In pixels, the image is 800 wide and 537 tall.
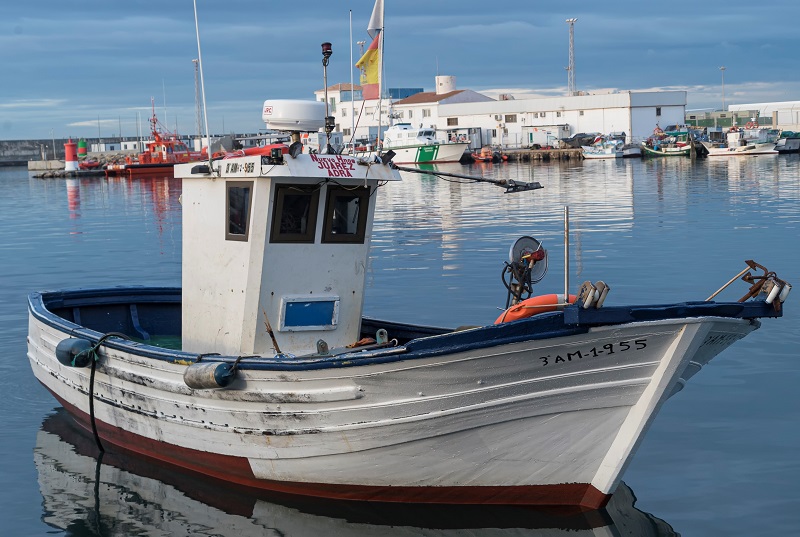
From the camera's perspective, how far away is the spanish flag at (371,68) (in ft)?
36.6

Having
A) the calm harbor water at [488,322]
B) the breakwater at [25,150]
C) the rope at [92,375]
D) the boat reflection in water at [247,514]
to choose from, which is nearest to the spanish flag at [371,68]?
the rope at [92,375]

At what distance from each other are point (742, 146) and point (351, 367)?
77.1 meters

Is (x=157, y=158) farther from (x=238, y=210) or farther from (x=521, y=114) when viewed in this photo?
(x=238, y=210)

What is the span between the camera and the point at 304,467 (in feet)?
32.1

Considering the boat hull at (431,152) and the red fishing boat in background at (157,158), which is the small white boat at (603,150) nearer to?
the boat hull at (431,152)

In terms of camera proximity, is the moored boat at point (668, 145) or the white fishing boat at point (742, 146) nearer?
the white fishing boat at point (742, 146)

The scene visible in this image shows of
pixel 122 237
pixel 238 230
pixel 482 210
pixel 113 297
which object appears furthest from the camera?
pixel 482 210

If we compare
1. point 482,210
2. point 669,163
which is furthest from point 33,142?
point 482,210

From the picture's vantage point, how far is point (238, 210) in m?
10.6

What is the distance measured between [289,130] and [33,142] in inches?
5394

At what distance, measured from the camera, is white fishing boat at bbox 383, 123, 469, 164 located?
3329 inches

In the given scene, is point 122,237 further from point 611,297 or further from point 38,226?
point 611,297

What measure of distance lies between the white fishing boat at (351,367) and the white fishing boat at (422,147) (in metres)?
72.9

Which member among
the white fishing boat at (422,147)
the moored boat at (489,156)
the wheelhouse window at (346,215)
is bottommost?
the moored boat at (489,156)
